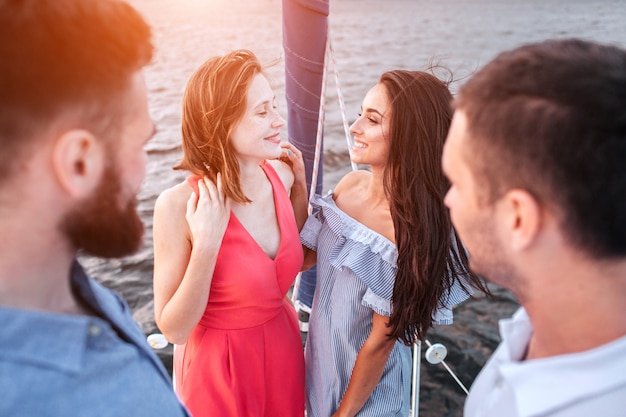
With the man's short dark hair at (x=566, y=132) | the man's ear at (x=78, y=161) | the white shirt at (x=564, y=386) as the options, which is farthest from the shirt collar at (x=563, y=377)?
the man's ear at (x=78, y=161)

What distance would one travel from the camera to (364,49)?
18406 mm

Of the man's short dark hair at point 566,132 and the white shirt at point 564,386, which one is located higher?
the man's short dark hair at point 566,132

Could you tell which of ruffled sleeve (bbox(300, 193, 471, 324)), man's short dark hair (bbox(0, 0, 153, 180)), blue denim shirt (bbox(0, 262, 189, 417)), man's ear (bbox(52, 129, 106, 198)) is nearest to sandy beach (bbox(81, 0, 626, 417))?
man's short dark hair (bbox(0, 0, 153, 180))

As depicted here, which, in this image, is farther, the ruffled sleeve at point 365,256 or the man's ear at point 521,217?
the ruffled sleeve at point 365,256

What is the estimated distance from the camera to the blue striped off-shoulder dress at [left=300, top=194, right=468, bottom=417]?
194 cm

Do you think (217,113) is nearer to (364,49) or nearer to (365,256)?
(365,256)

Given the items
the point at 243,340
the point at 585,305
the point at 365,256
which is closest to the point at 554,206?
the point at 585,305

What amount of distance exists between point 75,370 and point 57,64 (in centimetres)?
50

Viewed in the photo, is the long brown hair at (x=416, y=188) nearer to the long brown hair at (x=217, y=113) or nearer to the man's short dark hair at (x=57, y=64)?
the long brown hair at (x=217, y=113)

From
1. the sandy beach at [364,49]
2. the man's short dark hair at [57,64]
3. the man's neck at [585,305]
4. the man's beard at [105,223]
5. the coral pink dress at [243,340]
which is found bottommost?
the sandy beach at [364,49]

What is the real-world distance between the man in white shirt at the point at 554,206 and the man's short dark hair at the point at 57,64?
68 cm

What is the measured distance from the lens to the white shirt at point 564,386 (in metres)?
0.92

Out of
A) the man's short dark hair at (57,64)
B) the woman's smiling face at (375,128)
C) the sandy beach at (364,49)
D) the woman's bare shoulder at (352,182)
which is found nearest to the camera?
the man's short dark hair at (57,64)

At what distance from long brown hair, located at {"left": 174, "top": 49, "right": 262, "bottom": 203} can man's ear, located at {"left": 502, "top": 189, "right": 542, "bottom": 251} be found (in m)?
1.18
